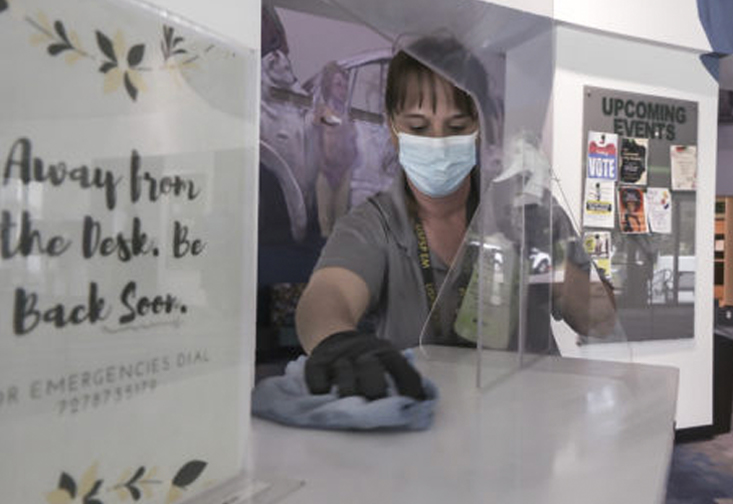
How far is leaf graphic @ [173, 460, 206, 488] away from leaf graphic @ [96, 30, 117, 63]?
0.32 meters

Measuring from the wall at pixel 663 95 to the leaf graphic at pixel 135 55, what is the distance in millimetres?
2696

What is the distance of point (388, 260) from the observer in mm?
1682

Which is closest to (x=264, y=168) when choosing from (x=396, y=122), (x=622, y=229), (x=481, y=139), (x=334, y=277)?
(x=334, y=277)

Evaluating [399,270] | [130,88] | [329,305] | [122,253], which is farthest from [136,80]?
[399,270]

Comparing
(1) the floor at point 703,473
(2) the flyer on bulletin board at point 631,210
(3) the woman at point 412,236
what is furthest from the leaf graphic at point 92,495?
(2) the flyer on bulletin board at point 631,210

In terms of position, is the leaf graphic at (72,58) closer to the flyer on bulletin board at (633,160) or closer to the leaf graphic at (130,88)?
the leaf graphic at (130,88)

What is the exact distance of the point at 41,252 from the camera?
1.51 ft

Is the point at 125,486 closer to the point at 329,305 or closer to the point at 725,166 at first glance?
the point at 329,305

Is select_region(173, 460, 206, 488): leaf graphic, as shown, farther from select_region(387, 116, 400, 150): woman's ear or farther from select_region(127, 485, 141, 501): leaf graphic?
select_region(387, 116, 400, 150): woman's ear

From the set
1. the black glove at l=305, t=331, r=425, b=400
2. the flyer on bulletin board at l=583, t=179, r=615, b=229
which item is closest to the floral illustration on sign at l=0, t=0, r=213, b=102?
the black glove at l=305, t=331, r=425, b=400

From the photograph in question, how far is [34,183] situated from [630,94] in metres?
3.15

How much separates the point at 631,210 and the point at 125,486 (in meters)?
3.04

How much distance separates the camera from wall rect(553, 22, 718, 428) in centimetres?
308

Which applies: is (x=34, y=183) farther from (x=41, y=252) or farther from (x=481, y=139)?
(x=481, y=139)
